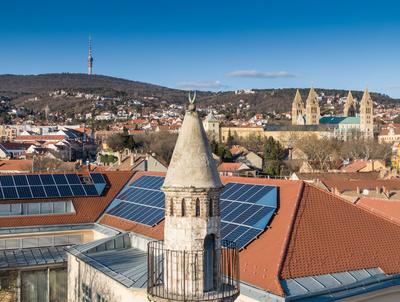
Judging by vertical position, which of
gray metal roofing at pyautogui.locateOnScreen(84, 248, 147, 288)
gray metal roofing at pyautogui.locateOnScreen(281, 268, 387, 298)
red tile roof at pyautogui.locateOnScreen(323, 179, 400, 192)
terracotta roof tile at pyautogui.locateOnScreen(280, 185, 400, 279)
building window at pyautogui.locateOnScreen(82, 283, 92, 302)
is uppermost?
terracotta roof tile at pyautogui.locateOnScreen(280, 185, 400, 279)

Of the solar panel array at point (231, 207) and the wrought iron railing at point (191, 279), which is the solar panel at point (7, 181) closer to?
the solar panel array at point (231, 207)

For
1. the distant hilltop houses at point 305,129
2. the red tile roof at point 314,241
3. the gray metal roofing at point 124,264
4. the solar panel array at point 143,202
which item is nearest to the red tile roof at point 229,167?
the solar panel array at point 143,202

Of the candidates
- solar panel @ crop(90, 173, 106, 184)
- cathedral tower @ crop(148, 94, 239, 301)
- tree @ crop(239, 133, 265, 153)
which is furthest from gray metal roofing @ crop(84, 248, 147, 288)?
tree @ crop(239, 133, 265, 153)

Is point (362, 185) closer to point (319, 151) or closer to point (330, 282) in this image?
point (330, 282)

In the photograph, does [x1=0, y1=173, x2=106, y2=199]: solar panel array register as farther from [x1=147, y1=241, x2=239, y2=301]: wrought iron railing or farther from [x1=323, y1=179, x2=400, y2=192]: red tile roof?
[x1=323, y1=179, x2=400, y2=192]: red tile roof

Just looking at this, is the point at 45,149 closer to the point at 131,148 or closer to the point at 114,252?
the point at 131,148

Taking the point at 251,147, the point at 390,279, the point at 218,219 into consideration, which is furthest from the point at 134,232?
the point at 251,147
